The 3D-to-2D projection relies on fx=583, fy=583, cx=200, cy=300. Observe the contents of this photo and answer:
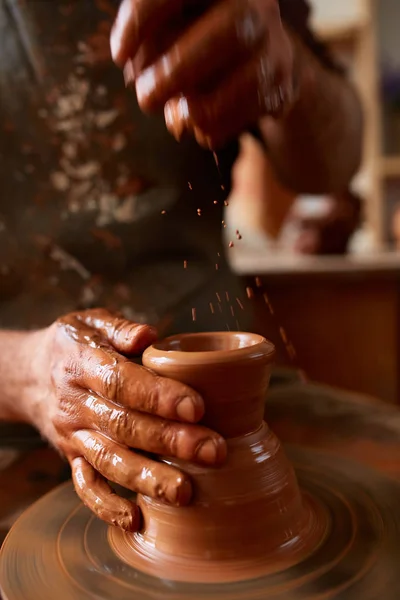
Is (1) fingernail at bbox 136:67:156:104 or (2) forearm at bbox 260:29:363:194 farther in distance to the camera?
(2) forearm at bbox 260:29:363:194

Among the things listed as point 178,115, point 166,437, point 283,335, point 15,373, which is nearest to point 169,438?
point 166,437

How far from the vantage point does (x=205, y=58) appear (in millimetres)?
599

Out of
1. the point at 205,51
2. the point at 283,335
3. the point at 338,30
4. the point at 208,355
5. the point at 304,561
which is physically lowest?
the point at 283,335

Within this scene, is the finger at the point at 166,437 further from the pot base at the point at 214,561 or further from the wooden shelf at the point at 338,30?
the wooden shelf at the point at 338,30

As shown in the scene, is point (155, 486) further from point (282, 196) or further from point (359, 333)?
point (282, 196)

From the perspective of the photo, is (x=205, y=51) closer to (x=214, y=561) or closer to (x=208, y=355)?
(x=208, y=355)

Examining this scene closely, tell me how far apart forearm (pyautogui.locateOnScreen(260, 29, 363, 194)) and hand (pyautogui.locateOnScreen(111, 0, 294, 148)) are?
669 millimetres

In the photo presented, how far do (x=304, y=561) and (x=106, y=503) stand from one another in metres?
0.22

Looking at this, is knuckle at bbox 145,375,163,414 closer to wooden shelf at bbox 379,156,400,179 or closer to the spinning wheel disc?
the spinning wheel disc

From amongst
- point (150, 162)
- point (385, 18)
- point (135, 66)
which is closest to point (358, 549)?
point (135, 66)

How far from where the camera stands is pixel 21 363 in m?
0.98

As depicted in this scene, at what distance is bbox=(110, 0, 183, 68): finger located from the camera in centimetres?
57

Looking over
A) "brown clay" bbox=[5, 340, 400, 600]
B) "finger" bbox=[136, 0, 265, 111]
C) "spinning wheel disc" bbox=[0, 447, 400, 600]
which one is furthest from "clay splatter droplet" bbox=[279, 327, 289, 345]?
"finger" bbox=[136, 0, 265, 111]

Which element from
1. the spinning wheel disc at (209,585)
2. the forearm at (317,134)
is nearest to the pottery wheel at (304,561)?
the spinning wheel disc at (209,585)
